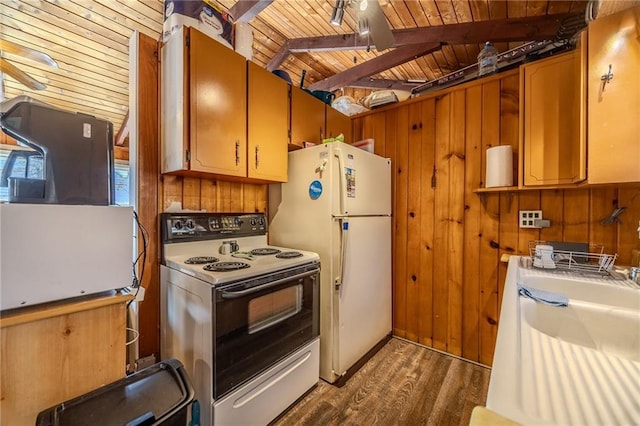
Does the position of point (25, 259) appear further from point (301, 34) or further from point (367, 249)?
point (301, 34)

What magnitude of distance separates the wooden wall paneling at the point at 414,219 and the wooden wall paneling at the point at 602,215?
109cm

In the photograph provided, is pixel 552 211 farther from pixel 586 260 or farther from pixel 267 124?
pixel 267 124

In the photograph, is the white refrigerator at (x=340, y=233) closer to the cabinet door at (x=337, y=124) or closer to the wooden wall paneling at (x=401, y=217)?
the wooden wall paneling at (x=401, y=217)

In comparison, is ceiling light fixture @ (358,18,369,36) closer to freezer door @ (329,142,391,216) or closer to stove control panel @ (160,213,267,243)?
freezer door @ (329,142,391,216)

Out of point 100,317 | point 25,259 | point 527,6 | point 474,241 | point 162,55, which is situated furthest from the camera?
point 474,241

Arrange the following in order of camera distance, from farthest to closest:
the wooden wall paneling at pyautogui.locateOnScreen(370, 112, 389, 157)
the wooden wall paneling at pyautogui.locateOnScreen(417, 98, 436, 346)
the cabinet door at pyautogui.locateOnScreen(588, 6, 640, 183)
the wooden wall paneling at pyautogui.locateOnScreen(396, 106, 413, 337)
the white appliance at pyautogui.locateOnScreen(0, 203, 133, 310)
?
the wooden wall paneling at pyautogui.locateOnScreen(370, 112, 389, 157) → the wooden wall paneling at pyautogui.locateOnScreen(396, 106, 413, 337) → the wooden wall paneling at pyautogui.locateOnScreen(417, 98, 436, 346) → the cabinet door at pyautogui.locateOnScreen(588, 6, 640, 183) → the white appliance at pyautogui.locateOnScreen(0, 203, 133, 310)

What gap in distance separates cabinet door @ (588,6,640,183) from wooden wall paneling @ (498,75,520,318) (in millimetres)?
624

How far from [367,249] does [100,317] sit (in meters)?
1.66

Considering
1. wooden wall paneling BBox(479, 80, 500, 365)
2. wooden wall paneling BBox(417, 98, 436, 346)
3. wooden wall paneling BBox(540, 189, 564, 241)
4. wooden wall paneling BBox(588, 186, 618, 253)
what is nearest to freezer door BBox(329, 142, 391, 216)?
wooden wall paneling BBox(417, 98, 436, 346)

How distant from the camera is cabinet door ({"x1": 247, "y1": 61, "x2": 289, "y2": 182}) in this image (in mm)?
1747

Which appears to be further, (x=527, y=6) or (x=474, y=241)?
(x=474, y=241)

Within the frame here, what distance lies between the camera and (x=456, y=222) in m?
2.18

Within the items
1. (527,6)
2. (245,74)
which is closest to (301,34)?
(245,74)

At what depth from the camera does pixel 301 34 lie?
2.44 meters
